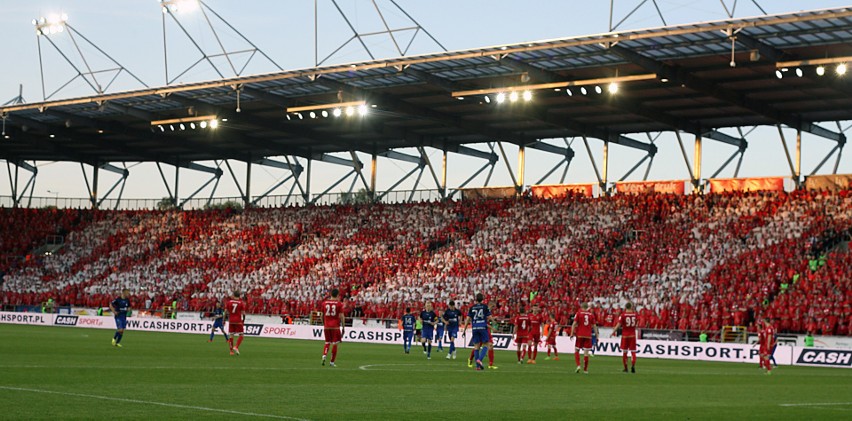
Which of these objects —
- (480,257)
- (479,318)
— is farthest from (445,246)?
(479,318)

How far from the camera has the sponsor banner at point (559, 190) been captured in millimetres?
61000

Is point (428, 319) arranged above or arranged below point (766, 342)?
above

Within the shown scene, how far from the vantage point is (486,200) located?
2494 inches

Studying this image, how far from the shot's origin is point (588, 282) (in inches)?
1969

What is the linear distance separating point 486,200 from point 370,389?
4435cm

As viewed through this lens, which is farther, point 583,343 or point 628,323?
point 628,323

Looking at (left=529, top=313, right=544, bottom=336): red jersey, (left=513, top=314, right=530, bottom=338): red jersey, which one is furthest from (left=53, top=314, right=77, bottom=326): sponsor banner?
(left=513, top=314, right=530, bottom=338): red jersey

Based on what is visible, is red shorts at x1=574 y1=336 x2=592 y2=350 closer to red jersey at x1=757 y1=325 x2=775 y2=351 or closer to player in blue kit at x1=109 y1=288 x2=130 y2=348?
red jersey at x1=757 y1=325 x2=775 y2=351

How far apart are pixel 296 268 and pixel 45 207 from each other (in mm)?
27680

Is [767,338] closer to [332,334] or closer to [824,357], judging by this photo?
[824,357]

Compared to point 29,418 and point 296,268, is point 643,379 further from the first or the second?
point 296,268

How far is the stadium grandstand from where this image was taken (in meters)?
43.5

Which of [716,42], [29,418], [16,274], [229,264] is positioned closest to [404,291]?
[229,264]

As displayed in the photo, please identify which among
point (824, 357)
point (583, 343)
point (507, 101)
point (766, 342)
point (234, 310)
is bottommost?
point (824, 357)
